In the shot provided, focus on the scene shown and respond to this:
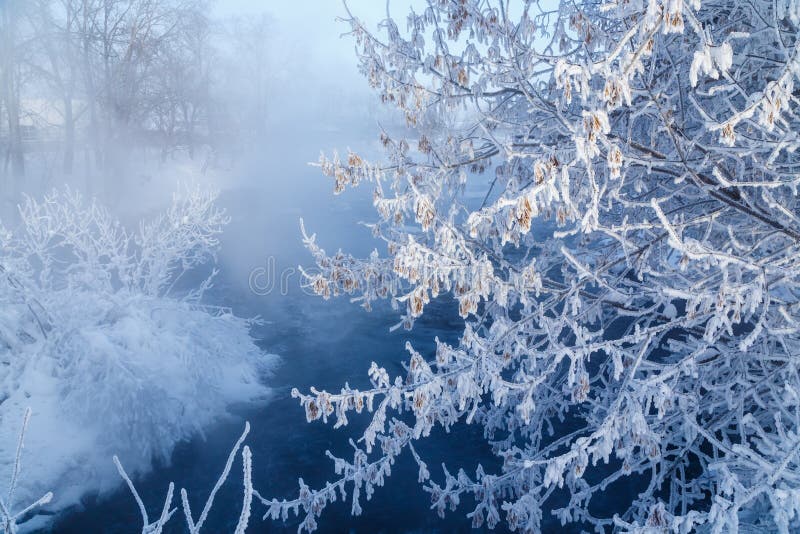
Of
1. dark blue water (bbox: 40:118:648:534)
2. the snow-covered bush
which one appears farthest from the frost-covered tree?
the snow-covered bush

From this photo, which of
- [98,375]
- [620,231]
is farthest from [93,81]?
[620,231]

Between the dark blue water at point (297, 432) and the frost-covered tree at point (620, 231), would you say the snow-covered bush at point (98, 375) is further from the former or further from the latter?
the frost-covered tree at point (620, 231)

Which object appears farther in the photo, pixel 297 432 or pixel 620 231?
pixel 297 432

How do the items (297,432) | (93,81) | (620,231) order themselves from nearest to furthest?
1. (620,231)
2. (297,432)
3. (93,81)

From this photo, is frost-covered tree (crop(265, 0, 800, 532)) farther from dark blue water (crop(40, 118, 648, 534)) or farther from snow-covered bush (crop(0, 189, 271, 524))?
snow-covered bush (crop(0, 189, 271, 524))

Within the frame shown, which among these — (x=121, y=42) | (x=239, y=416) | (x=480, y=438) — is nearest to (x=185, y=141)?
(x=121, y=42)

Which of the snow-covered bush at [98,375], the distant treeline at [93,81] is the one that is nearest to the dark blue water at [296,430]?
the snow-covered bush at [98,375]

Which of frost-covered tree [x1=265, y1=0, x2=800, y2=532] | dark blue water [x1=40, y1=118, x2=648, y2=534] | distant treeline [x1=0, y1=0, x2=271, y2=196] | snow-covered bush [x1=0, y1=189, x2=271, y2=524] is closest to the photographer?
frost-covered tree [x1=265, y1=0, x2=800, y2=532]

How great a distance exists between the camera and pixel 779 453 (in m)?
3.16

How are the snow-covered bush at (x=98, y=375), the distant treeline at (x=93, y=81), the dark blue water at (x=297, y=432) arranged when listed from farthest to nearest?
the distant treeline at (x=93, y=81), the snow-covered bush at (x=98, y=375), the dark blue water at (x=297, y=432)

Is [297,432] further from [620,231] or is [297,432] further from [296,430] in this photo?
[620,231]

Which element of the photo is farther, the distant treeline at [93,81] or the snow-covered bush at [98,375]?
the distant treeline at [93,81]

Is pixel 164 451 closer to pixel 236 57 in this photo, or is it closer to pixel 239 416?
pixel 239 416

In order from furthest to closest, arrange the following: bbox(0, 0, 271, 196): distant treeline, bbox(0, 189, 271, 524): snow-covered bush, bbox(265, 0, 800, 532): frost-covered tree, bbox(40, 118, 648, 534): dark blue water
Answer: bbox(0, 0, 271, 196): distant treeline
bbox(0, 189, 271, 524): snow-covered bush
bbox(40, 118, 648, 534): dark blue water
bbox(265, 0, 800, 532): frost-covered tree
